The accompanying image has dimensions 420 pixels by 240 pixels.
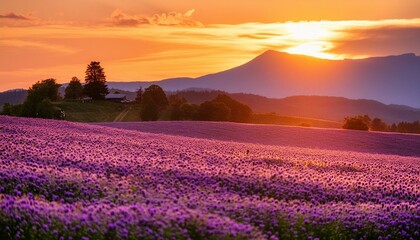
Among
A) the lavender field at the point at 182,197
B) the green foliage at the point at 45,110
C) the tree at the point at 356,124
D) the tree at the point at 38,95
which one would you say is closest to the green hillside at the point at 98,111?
the tree at the point at 38,95

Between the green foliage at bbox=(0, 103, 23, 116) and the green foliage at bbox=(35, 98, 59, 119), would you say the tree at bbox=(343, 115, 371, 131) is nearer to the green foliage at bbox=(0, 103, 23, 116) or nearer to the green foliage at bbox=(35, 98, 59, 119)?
the green foliage at bbox=(35, 98, 59, 119)

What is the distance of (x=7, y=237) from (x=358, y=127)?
156 feet

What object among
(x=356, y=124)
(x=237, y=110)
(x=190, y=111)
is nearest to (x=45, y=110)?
(x=190, y=111)

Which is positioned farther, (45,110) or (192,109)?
(192,109)

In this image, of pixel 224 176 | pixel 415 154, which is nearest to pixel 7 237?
pixel 224 176

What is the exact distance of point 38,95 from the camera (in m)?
89.8

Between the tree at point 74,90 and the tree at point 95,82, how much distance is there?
1.31 metres

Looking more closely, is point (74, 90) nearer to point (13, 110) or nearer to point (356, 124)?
point (13, 110)

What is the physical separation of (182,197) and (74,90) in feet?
361

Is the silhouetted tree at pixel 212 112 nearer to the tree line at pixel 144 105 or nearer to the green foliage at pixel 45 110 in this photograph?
the tree line at pixel 144 105

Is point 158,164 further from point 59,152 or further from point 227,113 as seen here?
point 227,113

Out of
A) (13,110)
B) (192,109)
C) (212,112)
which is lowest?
(13,110)

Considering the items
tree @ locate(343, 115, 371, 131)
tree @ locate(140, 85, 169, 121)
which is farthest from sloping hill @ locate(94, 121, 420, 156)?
tree @ locate(140, 85, 169, 121)

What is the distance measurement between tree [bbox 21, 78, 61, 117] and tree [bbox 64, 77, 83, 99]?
30.6 ft
